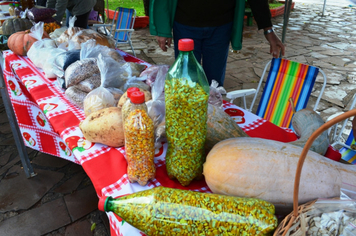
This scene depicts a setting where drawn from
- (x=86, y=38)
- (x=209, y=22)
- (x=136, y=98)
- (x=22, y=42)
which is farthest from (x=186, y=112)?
(x=22, y=42)

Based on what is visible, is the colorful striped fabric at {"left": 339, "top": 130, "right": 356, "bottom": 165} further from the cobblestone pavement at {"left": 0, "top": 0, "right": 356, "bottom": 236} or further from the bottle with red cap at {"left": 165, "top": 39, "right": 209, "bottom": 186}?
the bottle with red cap at {"left": 165, "top": 39, "right": 209, "bottom": 186}

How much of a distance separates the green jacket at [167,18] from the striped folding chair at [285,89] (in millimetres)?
392

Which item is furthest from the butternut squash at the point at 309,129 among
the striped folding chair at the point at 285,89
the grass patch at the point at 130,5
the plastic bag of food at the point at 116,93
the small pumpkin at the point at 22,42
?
the grass patch at the point at 130,5

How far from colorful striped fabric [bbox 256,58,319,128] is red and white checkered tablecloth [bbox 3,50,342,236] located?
2.78ft

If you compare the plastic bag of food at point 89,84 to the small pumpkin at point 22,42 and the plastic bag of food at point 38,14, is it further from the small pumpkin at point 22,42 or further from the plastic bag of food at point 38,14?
the plastic bag of food at point 38,14

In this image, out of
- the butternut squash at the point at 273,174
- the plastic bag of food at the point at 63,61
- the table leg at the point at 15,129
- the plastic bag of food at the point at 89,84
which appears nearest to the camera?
the butternut squash at the point at 273,174

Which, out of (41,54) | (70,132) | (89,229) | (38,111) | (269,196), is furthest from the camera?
(38,111)

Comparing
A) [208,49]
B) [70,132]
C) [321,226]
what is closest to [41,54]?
[70,132]

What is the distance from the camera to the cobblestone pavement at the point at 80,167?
1.89 meters

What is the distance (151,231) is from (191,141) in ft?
1.00

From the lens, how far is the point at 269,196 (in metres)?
0.78

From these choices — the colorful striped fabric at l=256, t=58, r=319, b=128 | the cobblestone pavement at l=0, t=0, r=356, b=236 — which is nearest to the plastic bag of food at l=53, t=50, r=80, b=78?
the cobblestone pavement at l=0, t=0, r=356, b=236

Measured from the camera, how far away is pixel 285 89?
7.23 feet

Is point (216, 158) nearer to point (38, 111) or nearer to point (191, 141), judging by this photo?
point (191, 141)
